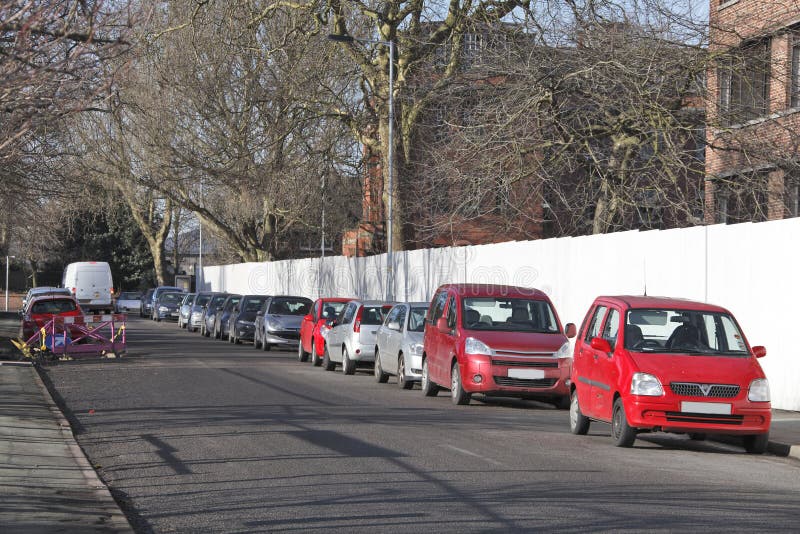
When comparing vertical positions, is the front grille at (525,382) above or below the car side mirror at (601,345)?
below

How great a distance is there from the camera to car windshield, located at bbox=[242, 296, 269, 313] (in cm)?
3891

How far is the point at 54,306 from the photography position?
30859 mm

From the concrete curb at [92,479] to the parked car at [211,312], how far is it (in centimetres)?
2743

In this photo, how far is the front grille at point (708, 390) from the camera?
1295 centimetres

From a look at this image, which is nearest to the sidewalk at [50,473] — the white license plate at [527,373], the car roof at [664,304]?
the car roof at [664,304]

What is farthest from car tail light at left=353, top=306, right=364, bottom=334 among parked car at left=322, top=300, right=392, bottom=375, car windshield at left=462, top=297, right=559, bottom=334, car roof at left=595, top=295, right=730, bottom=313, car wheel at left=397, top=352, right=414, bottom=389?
car roof at left=595, top=295, right=730, bottom=313

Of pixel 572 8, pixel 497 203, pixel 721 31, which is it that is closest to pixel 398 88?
pixel 497 203

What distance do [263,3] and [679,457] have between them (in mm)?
31323

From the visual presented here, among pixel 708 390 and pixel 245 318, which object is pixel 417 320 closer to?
pixel 708 390

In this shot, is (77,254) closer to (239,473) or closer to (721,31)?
(721,31)

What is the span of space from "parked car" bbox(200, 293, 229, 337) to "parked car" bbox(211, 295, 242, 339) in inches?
21.4

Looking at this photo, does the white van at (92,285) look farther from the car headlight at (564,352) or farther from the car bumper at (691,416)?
the car bumper at (691,416)

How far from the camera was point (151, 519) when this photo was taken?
873 cm

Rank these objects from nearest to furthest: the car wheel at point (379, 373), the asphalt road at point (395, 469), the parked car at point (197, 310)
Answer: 1. the asphalt road at point (395, 469)
2. the car wheel at point (379, 373)
3. the parked car at point (197, 310)
